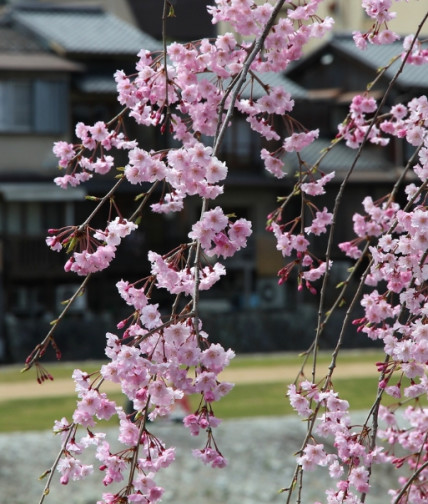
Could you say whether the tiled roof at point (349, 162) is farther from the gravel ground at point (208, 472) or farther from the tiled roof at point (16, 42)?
the gravel ground at point (208, 472)

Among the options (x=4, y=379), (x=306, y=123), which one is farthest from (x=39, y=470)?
(x=306, y=123)

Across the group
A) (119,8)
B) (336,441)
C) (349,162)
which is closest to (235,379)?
(349,162)

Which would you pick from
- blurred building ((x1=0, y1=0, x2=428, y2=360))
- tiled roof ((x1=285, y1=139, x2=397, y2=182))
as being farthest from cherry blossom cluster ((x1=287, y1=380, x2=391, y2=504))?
tiled roof ((x1=285, y1=139, x2=397, y2=182))

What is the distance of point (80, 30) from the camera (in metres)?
24.9

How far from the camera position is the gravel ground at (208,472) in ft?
43.3

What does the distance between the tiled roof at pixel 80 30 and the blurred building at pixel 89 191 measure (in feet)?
0.09

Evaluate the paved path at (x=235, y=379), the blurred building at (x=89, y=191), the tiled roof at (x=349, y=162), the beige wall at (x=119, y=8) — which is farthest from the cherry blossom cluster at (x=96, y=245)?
the beige wall at (x=119, y=8)

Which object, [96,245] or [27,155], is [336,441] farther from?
[27,155]

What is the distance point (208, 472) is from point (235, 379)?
17.6 feet

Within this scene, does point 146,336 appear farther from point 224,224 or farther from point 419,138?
point 419,138

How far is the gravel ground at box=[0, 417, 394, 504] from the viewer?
43.3 feet

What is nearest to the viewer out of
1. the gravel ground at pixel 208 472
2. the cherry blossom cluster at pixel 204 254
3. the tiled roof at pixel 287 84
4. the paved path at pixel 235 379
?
the cherry blossom cluster at pixel 204 254

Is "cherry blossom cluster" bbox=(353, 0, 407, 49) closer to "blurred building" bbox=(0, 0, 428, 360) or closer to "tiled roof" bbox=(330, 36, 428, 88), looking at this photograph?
"blurred building" bbox=(0, 0, 428, 360)

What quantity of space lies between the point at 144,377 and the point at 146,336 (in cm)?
18
